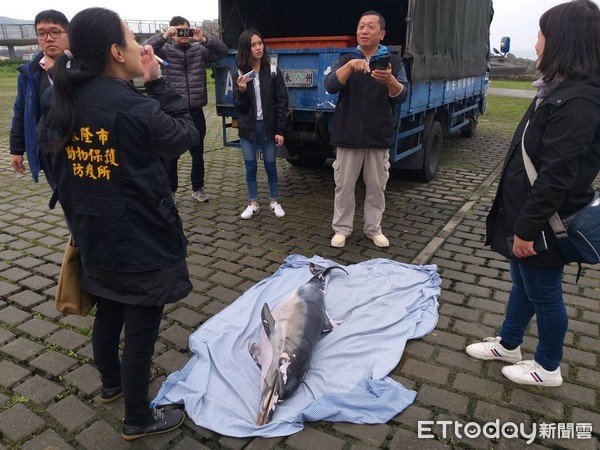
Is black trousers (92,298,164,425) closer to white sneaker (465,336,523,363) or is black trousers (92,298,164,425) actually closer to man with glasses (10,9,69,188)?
man with glasses (10,9,69,188)

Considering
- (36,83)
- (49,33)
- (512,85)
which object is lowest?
(512,85)

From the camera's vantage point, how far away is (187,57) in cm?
571

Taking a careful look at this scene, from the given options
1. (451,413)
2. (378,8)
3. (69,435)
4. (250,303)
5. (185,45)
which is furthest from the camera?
(378,8)

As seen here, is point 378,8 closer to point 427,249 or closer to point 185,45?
point 185,45

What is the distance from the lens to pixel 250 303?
380 centimetres

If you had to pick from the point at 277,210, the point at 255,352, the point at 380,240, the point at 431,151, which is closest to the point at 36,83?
the point at 255,352

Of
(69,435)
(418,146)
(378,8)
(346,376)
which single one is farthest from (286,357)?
(378,8)

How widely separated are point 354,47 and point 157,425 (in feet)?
16.8

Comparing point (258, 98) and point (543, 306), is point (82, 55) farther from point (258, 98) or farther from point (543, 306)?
point (258, 98)

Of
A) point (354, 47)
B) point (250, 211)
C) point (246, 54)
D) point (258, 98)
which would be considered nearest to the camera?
point (246, 54)

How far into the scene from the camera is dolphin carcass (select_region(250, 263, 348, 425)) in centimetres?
269

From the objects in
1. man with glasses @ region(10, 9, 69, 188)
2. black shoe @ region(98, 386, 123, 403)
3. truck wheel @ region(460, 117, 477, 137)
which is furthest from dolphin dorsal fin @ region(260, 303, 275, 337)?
truck wheel @ region(460, 117, 477, 137)

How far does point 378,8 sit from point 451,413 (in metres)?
6.61

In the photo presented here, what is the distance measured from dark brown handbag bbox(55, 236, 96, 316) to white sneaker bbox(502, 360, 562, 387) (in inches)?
101
